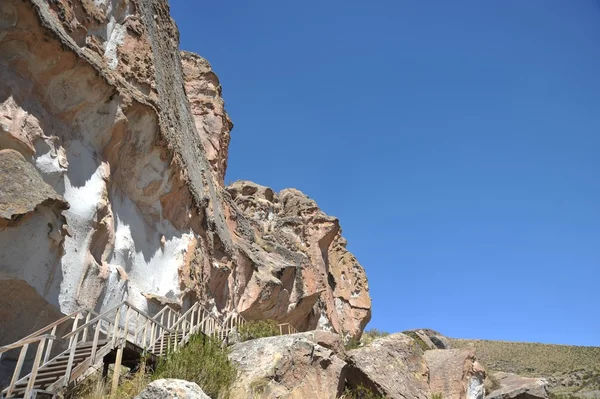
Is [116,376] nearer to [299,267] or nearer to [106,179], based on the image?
[106,179]

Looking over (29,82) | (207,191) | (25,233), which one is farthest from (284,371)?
(207,191)

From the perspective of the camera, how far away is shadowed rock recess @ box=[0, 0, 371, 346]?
10.4m

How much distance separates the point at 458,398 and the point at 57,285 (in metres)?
Answer: 13.0

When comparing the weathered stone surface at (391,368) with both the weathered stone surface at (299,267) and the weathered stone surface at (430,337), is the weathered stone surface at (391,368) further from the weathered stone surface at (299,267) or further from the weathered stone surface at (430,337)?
the weathered stone surface at (430,337)

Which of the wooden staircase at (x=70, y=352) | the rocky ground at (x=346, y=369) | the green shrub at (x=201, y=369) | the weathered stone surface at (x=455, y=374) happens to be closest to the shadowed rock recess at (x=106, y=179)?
the wooden staircase at (x=70, y=352)

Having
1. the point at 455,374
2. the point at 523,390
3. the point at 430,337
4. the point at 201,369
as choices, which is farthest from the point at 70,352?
the point at 430,337

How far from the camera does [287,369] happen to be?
1235cm

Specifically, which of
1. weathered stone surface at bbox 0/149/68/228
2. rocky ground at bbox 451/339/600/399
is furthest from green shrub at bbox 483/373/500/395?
rocky ground at bbox 451/339/600/399

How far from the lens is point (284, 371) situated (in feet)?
40.2

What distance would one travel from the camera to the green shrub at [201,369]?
10242 millimetres

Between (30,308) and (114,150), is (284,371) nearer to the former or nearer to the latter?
(30,308)

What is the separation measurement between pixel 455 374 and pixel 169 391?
13.8 meters

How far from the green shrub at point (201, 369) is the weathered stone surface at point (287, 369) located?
1.73ft

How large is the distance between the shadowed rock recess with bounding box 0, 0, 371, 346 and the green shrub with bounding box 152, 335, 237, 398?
2389 millimetres
